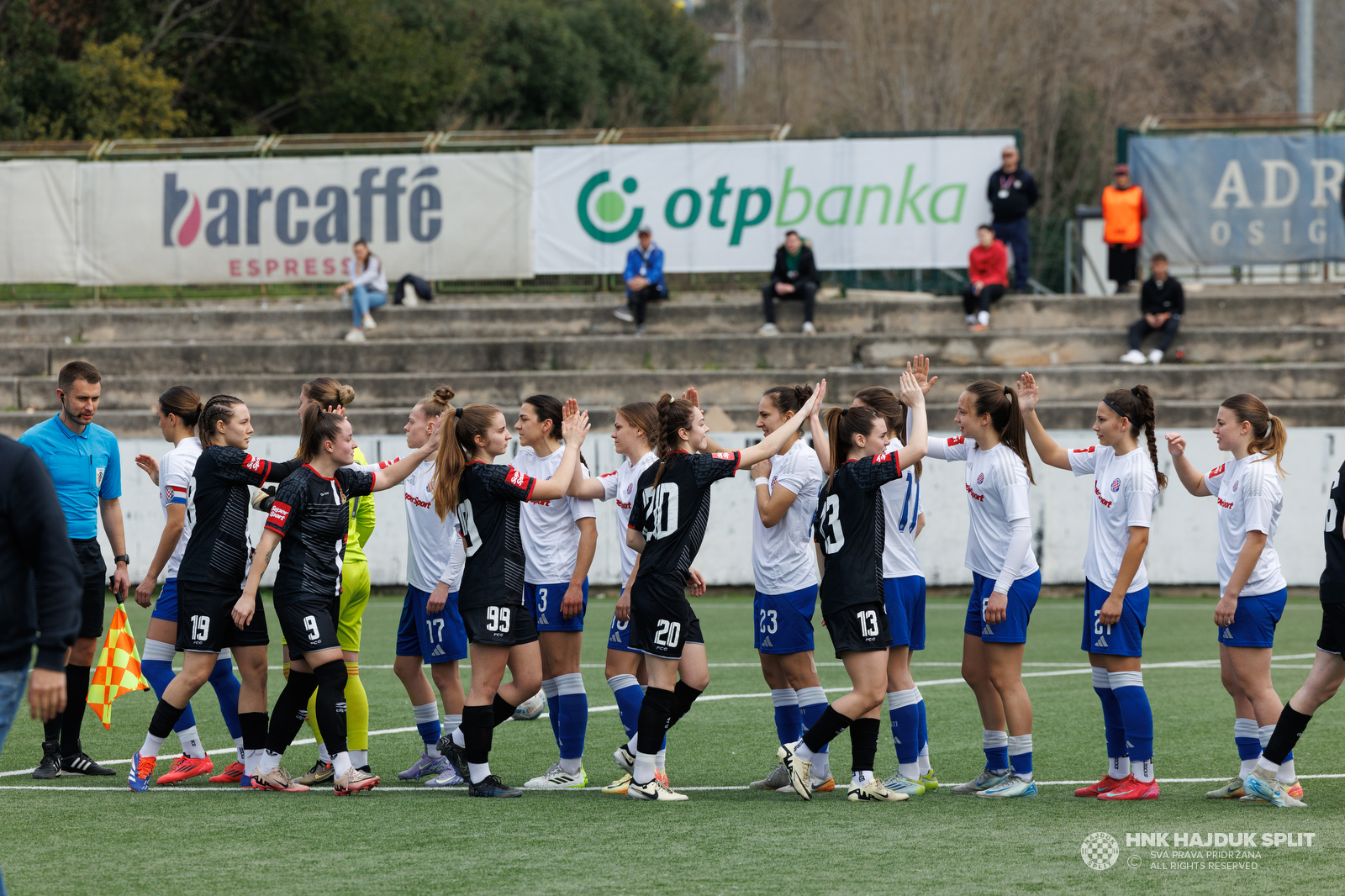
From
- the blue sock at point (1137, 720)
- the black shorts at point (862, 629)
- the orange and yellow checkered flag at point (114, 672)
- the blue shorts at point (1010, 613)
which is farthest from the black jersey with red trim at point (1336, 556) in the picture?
the orange and yellow checkered flag at point (114, 672)

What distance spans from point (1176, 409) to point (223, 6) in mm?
23518

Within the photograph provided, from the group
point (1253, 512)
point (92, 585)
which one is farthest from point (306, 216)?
point (1253, 512)

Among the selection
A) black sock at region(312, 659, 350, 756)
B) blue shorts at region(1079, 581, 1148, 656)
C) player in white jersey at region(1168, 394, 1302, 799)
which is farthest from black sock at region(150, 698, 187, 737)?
player in white jersey at region(1168, 394, 1302, 799)

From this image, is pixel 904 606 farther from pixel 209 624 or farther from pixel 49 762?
pixel 49 762

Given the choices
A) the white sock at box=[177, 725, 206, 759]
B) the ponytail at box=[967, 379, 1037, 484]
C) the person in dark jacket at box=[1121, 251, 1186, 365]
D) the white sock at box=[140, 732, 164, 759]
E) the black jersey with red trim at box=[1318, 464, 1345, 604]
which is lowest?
the white sock at box=[177, 725, 206, 759]

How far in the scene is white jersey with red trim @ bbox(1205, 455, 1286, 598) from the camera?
6.23m

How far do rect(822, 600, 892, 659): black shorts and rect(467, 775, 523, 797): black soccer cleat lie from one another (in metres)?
1.76

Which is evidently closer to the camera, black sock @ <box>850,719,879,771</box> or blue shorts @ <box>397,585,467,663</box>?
black sock @ <box>850,719,879,771</box>

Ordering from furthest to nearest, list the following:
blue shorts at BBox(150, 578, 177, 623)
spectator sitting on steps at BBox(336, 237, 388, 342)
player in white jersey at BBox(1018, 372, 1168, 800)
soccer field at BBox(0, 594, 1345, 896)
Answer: spectator sitting on steps at BBox(336, 237, 388, 342)
blue shorts at BBox(150, 578, 177, 623)
player in white jersey at BBox(1018, 372, 1168, 800)
soccer field at BBox(0, 594, 1345, 896)

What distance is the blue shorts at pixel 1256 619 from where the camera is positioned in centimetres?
627

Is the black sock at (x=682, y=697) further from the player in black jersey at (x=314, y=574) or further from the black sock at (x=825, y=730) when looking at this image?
the player in black jersey at (x=314, y=574)

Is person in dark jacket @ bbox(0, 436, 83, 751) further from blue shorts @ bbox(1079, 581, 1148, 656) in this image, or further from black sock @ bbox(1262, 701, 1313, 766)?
black sock @ bbox(1262, 701, 1313, 766)

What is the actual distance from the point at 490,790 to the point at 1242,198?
53.2 ft

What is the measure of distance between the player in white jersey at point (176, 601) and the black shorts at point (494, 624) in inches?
64.2
